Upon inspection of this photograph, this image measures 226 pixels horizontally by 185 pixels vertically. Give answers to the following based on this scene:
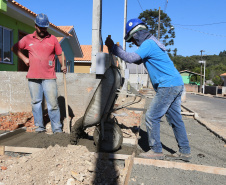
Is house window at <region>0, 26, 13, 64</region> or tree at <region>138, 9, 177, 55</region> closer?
house window at <region>0, 26, 13, 64</region>

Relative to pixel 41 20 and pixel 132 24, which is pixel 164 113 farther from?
pixel 41 20

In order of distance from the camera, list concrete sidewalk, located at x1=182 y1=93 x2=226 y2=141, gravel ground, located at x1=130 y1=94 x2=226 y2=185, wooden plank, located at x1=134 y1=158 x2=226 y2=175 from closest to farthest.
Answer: gravel ground, located at x1=130 y1=94 x2=226 y2=185 → wooden plank, located at x1=134 y1=158 x2=226 y2=175 → concrete sidewalk, located at x1=182 y1=93 x2=226 y2=141

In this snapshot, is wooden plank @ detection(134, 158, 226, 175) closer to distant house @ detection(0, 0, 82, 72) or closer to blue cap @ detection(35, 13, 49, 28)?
blue cap @ detection(35, 13, 49, 28)

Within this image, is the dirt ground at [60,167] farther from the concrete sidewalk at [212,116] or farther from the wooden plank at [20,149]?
the concrete sidewalk at [212,116]

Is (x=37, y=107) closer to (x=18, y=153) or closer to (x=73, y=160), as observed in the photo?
(x=18, y=153)

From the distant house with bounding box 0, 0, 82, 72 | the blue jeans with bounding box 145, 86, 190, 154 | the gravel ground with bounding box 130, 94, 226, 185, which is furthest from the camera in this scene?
the distant house with bounding box 0, 0, 82, 72

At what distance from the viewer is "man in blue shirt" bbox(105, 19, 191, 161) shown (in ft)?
10.1

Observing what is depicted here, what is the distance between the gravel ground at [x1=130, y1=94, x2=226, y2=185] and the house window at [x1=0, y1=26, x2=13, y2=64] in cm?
689

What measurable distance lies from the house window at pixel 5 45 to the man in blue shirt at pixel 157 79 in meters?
7.41

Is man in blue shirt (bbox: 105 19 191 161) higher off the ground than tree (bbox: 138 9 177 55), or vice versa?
tree (bbox: 138 9 177 55)

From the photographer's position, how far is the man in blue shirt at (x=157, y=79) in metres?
3.09

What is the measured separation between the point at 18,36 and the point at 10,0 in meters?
2.56

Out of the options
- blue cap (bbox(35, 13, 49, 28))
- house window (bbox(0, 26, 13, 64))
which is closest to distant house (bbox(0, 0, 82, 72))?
house window (bbox(0, 26, 13, 64))

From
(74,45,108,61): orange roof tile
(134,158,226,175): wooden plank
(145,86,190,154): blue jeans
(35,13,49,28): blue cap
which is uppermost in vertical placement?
(74,45,108,61): orange roof tile
